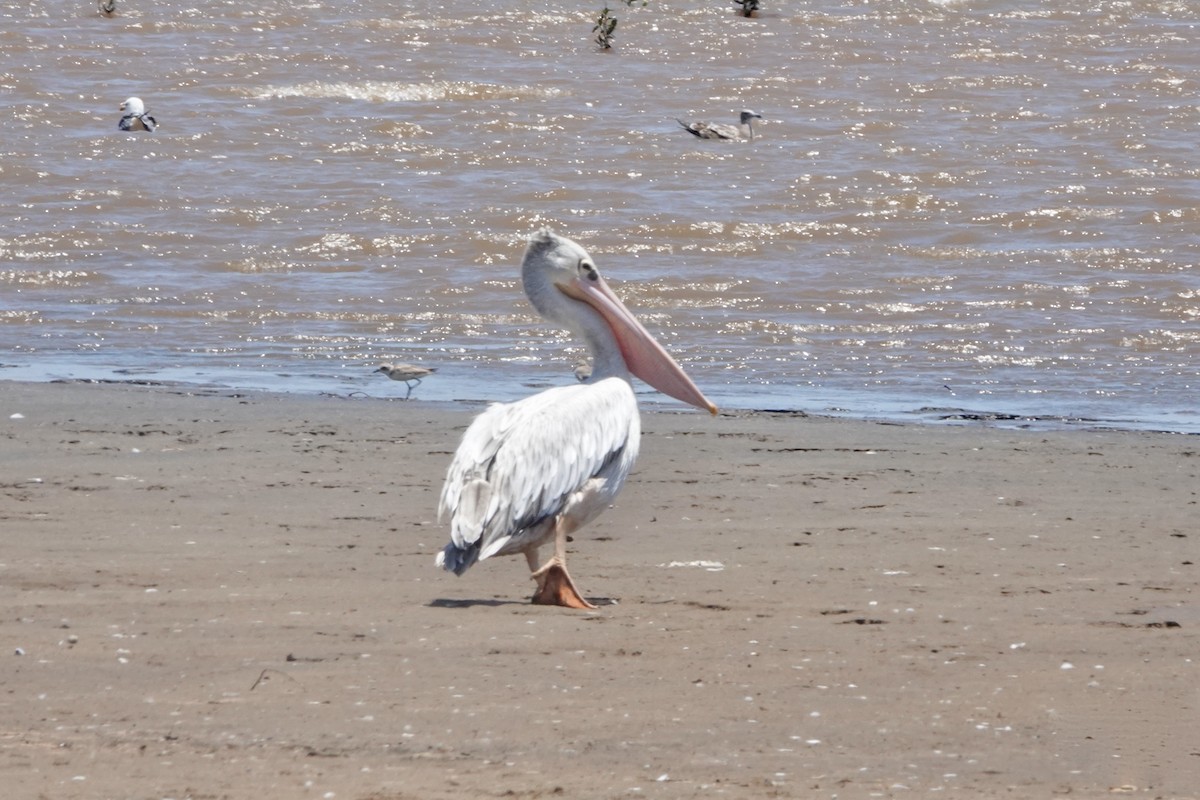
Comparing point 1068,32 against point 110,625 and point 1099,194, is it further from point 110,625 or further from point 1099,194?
point 110,625

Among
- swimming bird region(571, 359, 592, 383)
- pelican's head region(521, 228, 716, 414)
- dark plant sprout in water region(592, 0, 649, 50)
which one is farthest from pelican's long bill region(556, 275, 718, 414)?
dark plant sprout in water region(592, 0, 649, 50)

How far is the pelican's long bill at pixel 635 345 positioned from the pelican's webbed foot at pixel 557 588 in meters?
1.19

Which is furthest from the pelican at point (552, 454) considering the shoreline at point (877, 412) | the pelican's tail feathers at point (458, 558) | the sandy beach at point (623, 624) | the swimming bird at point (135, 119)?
the swimming bird at point (135, 119)

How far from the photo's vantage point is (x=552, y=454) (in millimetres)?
5293

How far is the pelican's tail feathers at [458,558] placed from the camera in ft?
16.4

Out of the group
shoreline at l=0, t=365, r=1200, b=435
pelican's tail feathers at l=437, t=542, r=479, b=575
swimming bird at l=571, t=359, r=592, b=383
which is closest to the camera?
pelican's tail feathers at l=437, t=542, r=479, b=575

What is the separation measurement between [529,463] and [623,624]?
583mm

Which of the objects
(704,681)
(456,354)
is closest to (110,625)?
(704,681)

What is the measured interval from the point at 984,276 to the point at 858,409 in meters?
4.14

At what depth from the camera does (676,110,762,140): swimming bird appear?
17.1 m

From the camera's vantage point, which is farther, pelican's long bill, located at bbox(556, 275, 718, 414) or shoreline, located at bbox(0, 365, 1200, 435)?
shoreline, located at bbox(0, 365, 1200, 435)

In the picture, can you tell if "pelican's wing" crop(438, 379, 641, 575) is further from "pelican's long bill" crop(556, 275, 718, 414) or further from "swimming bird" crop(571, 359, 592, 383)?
"swimming bird" crop(571, 359, 592, 383)

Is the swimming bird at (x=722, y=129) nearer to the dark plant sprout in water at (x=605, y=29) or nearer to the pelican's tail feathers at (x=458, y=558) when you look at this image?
the dark plant sprout in water at (x=605, y=29)

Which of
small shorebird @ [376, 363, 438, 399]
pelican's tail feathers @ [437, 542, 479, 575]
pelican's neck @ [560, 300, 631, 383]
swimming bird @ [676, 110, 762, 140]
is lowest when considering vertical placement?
small shorebird @ [376, 363, 438, 399]
